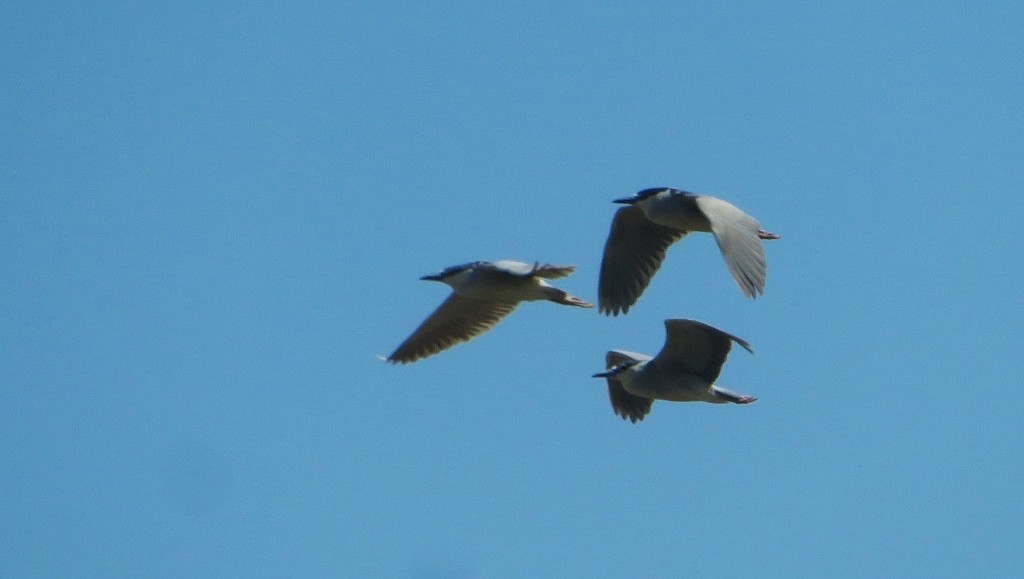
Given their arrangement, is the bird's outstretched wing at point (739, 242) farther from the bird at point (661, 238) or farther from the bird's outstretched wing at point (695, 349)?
the bird's outstretched wing at point (695, 349)

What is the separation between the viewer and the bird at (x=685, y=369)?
1636 cm

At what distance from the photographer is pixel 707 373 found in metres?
16.8

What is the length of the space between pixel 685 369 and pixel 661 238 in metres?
2.33

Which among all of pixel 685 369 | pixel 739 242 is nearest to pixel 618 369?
pixel 685 369

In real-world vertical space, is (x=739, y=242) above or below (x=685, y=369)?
above

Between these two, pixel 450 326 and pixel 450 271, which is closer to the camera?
pixel 450 271

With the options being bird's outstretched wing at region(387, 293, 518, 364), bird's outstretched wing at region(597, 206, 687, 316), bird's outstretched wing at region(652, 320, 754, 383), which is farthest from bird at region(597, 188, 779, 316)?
bird's outstretched wing at region(387, 293, 518, 364)

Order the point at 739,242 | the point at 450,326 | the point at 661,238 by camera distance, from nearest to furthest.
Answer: the point at 739,242 < the point at 661,238 < the point at 450,326

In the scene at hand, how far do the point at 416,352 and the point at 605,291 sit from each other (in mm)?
2805

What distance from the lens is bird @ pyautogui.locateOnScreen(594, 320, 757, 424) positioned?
1636cm

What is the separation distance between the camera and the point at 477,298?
17.7m

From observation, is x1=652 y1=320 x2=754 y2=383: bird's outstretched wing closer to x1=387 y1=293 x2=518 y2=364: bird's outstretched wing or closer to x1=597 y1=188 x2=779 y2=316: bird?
x1=597 y1=188 x2=779 y2=316: bird

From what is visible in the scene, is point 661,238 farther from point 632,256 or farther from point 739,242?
point 739,242

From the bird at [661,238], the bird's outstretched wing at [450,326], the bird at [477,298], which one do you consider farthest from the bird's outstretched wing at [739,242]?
the bird's outstretched wing at [450,326]
